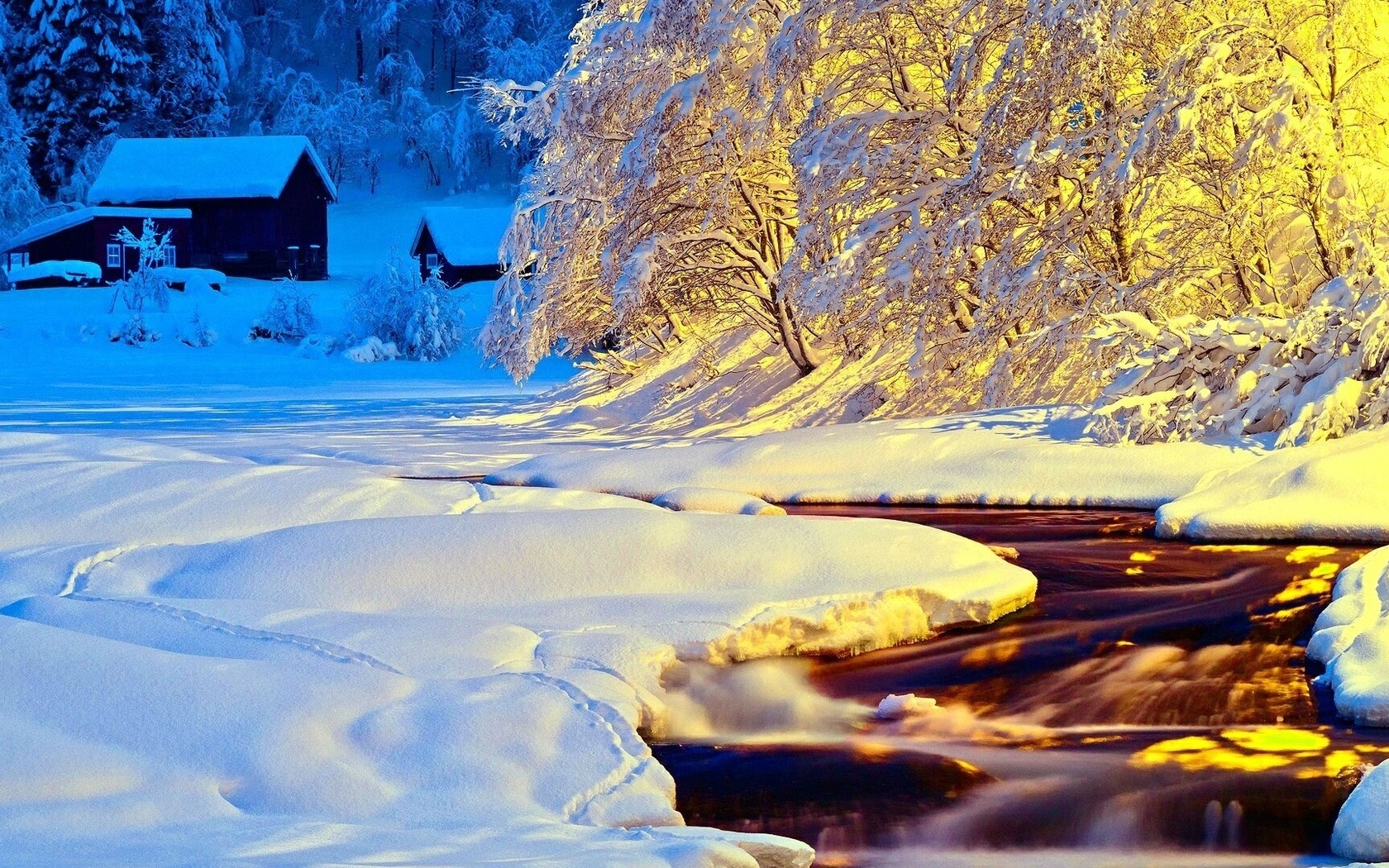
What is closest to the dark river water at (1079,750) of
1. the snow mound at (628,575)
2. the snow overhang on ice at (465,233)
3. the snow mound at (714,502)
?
the snow mound at (628,575)

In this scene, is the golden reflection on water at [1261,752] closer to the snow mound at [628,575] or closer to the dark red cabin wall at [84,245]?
Result: the snow mound at [628,575]

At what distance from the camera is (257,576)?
771 centimetres

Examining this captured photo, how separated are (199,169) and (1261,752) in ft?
155

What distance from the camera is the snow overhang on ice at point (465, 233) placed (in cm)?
4525

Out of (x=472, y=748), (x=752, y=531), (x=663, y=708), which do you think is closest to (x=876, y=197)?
(x=752, y=531)

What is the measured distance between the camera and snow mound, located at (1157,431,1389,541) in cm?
971

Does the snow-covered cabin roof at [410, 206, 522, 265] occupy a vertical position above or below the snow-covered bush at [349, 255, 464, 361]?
above

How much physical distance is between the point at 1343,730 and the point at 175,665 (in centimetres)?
425

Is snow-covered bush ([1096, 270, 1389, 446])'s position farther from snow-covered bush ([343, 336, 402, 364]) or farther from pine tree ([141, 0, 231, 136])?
pine tree ([141, 0, 231, 136])

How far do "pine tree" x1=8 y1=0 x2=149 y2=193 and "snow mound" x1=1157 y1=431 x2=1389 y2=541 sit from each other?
5107cm

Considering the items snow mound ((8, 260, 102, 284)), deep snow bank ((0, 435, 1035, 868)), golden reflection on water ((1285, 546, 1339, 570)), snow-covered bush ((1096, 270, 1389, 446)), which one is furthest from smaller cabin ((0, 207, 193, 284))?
golden reflection on water ((1285, 546, 1339, 570))

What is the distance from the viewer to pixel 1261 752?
18.6 feet

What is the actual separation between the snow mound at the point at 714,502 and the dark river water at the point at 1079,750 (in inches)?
101

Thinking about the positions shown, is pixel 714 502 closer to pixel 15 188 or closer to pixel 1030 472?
pixel 1030 472
